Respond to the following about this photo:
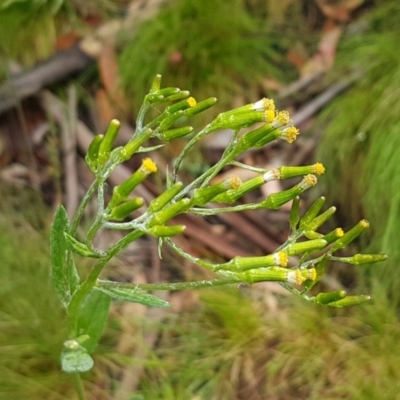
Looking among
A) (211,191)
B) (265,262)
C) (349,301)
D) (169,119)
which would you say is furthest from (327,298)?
(169,119)

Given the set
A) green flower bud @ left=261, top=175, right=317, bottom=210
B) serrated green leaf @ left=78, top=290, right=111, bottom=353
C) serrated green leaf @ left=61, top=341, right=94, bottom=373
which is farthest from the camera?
serrated green leaf @ left=78, top=290, right=111, bottom=353

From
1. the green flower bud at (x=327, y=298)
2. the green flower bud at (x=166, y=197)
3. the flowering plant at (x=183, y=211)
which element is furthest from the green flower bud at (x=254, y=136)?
the green flower bud at (x=327, y=298)

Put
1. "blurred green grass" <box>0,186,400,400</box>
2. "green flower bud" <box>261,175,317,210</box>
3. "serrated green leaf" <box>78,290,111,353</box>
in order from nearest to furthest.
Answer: "green flower bud" <box>261,175,317,210</box>, "serrated green leaf" <box>78,290,111,353</box>, "blurred green grass" <box>0,186,400,400</box>

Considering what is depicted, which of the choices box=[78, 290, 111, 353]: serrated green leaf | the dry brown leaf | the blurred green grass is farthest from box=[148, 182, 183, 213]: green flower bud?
the dry brown leaf

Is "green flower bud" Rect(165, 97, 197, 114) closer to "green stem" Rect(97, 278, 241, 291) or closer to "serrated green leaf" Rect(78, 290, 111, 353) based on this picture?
"green stem" Rect(97, 278, 241, 291)

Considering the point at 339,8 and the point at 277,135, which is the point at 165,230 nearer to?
the point at 277,135

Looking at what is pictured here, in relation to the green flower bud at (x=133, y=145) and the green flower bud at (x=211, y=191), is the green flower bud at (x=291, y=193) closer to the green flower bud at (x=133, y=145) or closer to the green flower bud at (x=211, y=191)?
Result: the green flower bud at (x=211, y=191)

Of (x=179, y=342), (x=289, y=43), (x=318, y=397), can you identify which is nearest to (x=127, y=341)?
(x=179, y=342)
